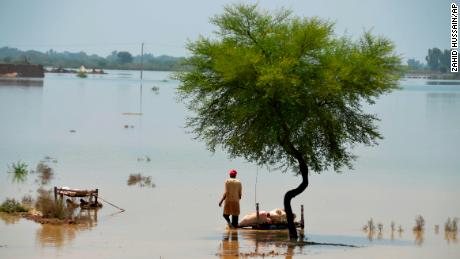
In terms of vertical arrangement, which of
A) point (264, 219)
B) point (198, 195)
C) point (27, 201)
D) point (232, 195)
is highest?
point (232, 195)

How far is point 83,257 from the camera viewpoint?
21250 mm

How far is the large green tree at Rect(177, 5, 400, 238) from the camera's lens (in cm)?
2456

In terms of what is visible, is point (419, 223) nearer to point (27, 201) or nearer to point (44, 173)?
point (27, 201)

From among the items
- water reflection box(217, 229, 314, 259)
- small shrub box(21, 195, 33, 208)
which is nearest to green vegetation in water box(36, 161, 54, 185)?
small shrub box(21, 195, 33, 208)

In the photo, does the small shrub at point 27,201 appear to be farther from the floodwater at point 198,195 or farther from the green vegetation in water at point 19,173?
the green vegetation in water at point 19,173

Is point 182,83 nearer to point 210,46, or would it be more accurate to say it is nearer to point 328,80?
point 210,46

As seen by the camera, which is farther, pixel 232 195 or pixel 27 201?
pixel 27 201

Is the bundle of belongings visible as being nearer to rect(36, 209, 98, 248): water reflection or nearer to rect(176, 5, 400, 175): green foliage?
rect(176, 5, 400, 175): green foliage

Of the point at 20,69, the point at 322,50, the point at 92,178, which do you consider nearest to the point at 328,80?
the point at 322,50

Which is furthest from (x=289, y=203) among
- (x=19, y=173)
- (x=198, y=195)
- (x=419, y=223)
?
(x=19, y=173)

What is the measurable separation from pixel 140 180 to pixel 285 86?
15330mm

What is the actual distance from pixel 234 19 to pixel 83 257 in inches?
303

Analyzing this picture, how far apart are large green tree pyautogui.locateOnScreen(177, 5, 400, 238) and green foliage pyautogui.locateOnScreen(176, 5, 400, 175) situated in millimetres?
24

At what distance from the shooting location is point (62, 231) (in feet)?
81.4
